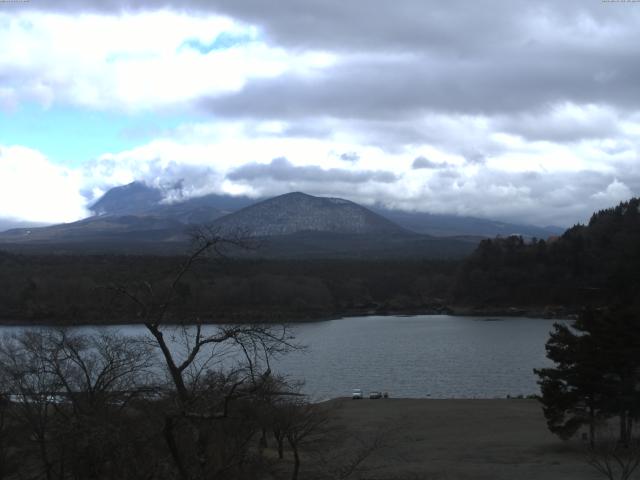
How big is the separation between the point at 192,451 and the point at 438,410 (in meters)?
26.4

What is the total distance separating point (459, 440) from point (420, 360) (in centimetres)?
2610

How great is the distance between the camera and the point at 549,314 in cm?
9944

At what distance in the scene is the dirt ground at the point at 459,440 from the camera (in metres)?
22.4

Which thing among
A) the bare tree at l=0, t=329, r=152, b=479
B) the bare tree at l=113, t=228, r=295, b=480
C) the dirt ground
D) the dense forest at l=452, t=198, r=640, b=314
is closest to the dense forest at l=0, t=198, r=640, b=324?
the dense forest at l=452, t=198, r=640, b=314

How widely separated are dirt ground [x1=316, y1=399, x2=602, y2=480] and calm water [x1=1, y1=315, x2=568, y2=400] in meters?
4.80

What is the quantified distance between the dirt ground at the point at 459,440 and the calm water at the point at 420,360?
15.8ft

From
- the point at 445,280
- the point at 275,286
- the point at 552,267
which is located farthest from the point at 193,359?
the point at 445,280

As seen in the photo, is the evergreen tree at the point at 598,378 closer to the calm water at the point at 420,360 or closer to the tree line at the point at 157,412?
the tree line at the point at 157,412

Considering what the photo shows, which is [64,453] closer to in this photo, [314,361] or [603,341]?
[603,341]

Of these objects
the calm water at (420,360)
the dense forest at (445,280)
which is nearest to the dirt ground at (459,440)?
the calm water at (420,360)

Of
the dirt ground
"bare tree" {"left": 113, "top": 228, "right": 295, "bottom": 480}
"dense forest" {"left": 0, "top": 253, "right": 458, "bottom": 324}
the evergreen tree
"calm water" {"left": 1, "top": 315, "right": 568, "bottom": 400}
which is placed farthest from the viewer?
"dense forest" {"left": 0, "top": 253, "right": 458, "bottom": 324}

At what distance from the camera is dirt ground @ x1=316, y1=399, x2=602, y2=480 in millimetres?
22406

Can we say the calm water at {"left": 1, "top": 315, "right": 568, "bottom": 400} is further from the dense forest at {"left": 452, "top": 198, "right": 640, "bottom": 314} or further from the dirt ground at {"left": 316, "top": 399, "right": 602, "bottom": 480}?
the dense forest at {"left": 452, "top": 198, "right": 640, "bottom": 314}

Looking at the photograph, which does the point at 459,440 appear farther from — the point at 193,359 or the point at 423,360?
the point at 423,360
